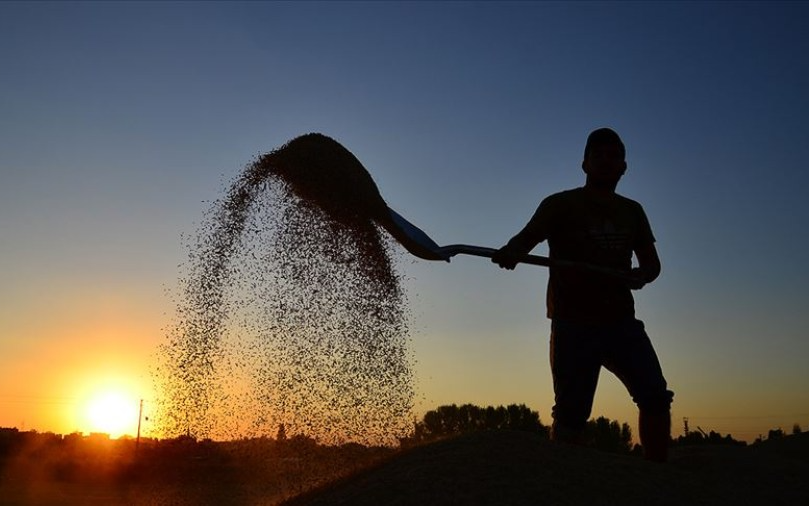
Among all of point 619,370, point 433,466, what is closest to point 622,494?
point 433,466

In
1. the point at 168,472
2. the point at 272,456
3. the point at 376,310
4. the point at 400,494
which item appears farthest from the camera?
the point at 168,472

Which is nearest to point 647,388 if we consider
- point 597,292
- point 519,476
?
point 597,292

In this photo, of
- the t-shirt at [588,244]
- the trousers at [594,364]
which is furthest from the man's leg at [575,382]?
the t-shirt at [588,244]

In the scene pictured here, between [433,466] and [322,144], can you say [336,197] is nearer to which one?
[322,144]

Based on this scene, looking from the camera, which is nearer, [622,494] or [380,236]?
[622,494]

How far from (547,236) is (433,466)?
67.1 inches

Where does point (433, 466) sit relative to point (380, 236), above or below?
below

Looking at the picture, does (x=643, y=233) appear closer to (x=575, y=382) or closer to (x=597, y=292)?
(x=597, y=292)

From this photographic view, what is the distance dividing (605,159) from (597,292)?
87cm

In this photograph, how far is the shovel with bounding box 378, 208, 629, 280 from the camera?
13.4 feet

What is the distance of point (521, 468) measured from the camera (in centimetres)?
314

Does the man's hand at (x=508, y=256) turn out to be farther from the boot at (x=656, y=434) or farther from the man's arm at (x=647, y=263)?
the boot at (x=656, y=434)

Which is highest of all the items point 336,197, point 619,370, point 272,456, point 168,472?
point 336,197

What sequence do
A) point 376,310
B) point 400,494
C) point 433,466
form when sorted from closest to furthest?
1. point 400,494
2. point 433,466
3. point 376,310
